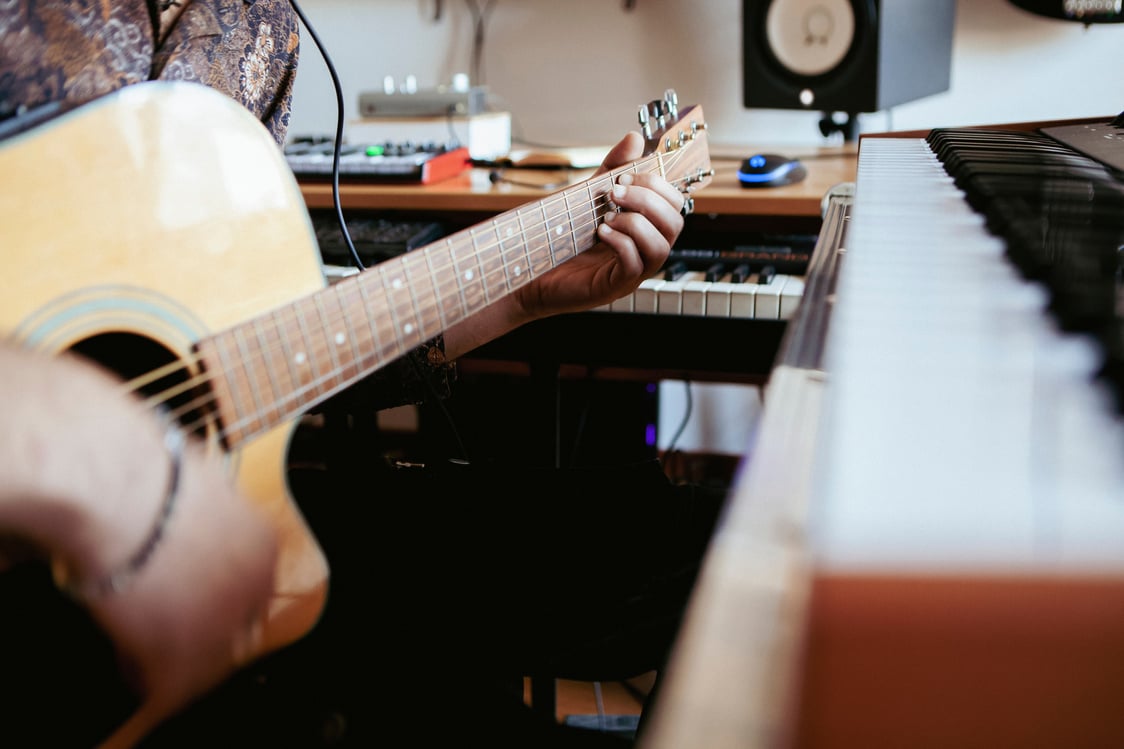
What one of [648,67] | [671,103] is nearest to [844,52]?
[648,67]

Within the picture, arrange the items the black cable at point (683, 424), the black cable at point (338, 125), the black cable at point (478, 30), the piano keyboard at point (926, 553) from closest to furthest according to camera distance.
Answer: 1. the piano keyboard at point (926, 553)
2. the black cable at point (338, 125)
3. the black cable at point (478, 30)
4. the black cable at point (683, 424)

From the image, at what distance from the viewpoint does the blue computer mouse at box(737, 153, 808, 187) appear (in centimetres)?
128

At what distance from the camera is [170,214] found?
20.2 inches

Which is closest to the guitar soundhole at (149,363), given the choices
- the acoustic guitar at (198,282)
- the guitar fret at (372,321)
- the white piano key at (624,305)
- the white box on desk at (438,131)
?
the acoustic guitar at (198,282)

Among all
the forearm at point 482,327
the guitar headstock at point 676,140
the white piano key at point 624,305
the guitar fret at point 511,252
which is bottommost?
the white piano key at point 624,305

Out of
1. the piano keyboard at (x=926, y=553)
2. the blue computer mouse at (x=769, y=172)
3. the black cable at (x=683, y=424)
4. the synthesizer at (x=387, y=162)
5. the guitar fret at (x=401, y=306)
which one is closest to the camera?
the piano keyboard at (x=926, y=553)

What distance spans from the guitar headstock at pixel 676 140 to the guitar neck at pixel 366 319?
183mm

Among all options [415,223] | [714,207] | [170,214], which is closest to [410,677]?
[170,214]

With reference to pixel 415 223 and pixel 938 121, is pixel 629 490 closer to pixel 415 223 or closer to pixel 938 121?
pixel 415 223

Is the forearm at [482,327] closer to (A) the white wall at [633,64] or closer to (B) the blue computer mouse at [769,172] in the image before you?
(B) the blue computer mouse at [769,172]

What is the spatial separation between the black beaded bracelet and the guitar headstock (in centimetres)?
64

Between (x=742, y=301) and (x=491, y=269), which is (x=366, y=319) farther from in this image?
(x=742, y=301)

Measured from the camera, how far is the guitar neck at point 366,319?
1.65ft

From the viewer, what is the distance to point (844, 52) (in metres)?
1.47
